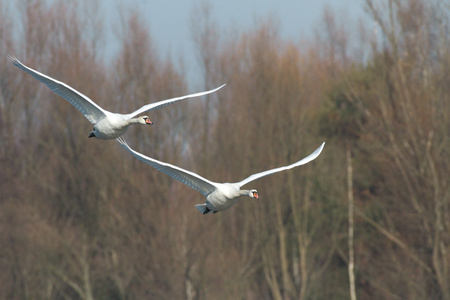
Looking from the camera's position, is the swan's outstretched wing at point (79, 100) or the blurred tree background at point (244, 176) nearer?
the swan's outstretched wing at point (79, 100)

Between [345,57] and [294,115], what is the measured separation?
19.3 m

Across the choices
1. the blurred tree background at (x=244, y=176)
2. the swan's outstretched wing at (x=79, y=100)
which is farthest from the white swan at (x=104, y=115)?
the blurred tree background at (x=244, y=176)

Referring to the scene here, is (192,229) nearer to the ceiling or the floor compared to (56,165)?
nearer to the floor

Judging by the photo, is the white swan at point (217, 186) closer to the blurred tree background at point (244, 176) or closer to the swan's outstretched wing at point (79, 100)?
the swan's outstretched wing at point (79, 100)

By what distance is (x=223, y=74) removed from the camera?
4891 cm

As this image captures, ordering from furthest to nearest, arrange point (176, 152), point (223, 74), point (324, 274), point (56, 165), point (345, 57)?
point (345, 57) → point (223, 74) → point (56, 165) → point (324, 274) → point (176, 152)

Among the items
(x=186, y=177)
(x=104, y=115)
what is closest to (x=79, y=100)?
(x=104, y=115)

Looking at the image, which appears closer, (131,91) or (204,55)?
(131,91)

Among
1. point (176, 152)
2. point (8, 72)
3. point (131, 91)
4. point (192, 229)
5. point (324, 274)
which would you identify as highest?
point (8, 72)

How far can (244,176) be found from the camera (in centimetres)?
3875

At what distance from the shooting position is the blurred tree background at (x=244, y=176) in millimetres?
33562

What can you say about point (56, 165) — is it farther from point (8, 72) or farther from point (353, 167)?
point (353, 167)

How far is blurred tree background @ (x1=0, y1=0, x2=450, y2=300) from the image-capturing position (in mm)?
33562

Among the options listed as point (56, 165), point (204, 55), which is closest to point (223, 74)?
point (204, 55)
